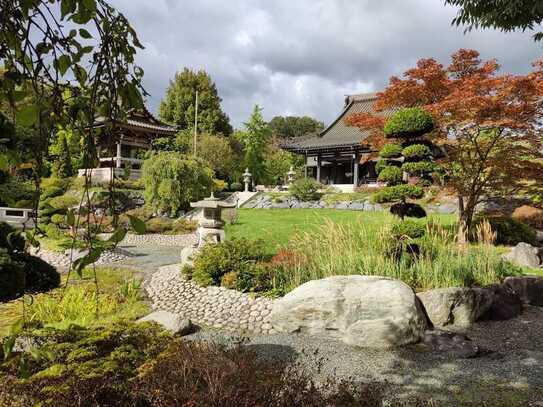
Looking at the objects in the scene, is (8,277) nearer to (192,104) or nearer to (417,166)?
(417,166)

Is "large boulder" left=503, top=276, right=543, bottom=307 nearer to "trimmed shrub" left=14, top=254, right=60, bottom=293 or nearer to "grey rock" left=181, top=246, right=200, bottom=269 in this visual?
"grey rock" left=181, top=246, right=200, bottom=269

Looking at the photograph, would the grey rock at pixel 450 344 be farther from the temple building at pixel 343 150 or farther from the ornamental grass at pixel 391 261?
the temple building at pixel 343 150

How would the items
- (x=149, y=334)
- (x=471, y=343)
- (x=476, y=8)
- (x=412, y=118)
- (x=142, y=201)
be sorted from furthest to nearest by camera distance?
(x=142, y=201) < (x=412, y=118) < (x=476, y=8) < (x=471, y=343) < (x=149, y=334)

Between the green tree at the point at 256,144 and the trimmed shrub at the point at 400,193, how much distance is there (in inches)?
802

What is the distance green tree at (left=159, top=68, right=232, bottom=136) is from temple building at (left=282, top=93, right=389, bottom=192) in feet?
33.6

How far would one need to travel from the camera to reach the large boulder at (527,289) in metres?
5.90

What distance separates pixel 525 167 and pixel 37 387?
10.3 m

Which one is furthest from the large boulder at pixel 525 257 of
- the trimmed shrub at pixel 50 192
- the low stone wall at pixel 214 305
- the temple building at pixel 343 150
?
the trimmed shrub at pixel 50 192

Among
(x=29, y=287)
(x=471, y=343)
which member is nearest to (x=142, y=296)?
(x=29, y=287)

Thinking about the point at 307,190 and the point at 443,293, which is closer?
the point at 443,293

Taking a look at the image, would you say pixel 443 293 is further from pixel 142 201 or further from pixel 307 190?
pixel 142 201

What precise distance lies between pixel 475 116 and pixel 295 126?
41.6 m

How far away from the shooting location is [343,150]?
74.3 ft

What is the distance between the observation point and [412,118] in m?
7.16
